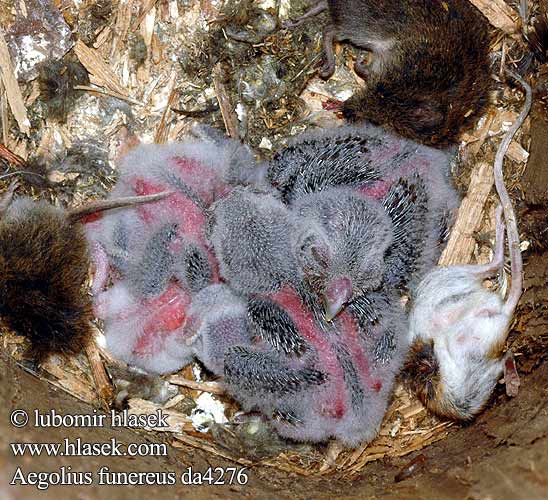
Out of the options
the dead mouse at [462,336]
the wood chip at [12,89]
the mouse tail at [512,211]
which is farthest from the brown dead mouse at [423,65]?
the wood chip at [12,89]

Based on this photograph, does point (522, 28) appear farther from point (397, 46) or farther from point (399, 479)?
point (399, 479)

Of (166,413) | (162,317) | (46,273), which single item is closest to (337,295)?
(162,317)

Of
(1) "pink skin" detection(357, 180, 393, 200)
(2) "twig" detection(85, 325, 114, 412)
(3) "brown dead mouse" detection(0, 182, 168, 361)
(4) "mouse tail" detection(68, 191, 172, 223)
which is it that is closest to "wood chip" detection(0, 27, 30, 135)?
(3) "brown dead mouse" detection(0, 182, 168, 361)

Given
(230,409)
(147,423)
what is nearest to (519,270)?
(230,409)

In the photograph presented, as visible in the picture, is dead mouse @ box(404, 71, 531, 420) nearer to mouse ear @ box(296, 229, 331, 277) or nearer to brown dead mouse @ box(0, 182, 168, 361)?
mouse ear @ box(296, 229, 331, 277)

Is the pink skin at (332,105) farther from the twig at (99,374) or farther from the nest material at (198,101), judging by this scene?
the twig at (99,374)
